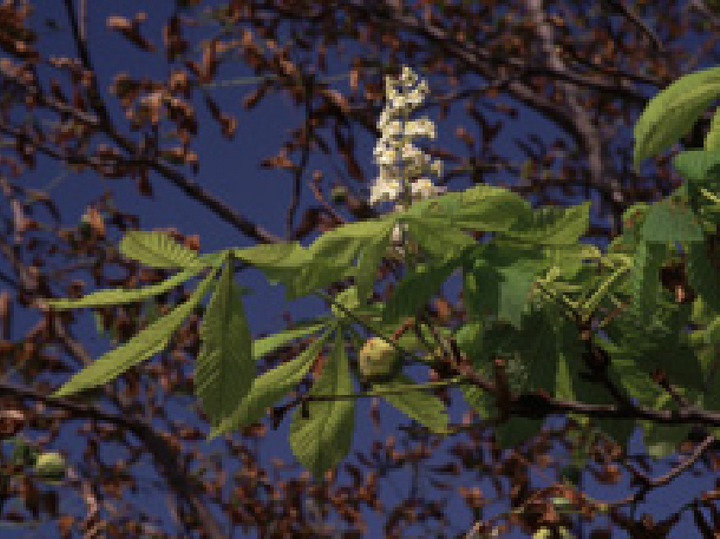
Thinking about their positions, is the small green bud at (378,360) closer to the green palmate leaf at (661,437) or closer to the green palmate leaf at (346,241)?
the green palmate leaf at (346,241)

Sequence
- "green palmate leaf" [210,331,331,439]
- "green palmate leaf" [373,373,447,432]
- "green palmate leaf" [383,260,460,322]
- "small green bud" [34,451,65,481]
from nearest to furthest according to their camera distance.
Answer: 1. "green palmate leaf" [383,260,460,322]
2. "green palmate leaf" [210,331,331,439]
3. "green palmate leaf" [373,373,447,432]
4. "small green bud" [34,451,65,481]

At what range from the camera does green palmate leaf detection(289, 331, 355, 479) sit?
1.14 metres

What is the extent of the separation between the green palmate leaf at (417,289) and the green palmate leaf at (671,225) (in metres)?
0.21

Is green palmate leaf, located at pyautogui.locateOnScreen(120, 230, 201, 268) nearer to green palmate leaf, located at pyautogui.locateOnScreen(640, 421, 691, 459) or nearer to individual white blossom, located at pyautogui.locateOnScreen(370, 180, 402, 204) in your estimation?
individual white blossom, located at pyautogui.locateOnScreen(370, 180, 402, 204)

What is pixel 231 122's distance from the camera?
4012mm

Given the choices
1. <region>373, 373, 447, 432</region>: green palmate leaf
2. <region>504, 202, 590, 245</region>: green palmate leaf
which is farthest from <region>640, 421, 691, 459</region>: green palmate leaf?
<region>504, 202, 590, 245</region>: green palmate leaf

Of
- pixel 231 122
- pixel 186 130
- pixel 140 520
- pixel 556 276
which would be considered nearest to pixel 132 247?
pixel 556 276

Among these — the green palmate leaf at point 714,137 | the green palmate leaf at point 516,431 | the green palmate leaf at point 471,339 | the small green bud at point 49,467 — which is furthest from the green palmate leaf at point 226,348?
the small green bud at point 49,467

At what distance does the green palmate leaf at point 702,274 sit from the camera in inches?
38.4

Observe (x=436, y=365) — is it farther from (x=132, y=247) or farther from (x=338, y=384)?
(x=132, y=247)

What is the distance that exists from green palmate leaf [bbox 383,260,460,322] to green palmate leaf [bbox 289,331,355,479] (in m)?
0.20

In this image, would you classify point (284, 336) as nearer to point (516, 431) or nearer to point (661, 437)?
point (516, 431)

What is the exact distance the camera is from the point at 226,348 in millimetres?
867

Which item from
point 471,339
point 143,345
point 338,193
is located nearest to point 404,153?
point 471,339
